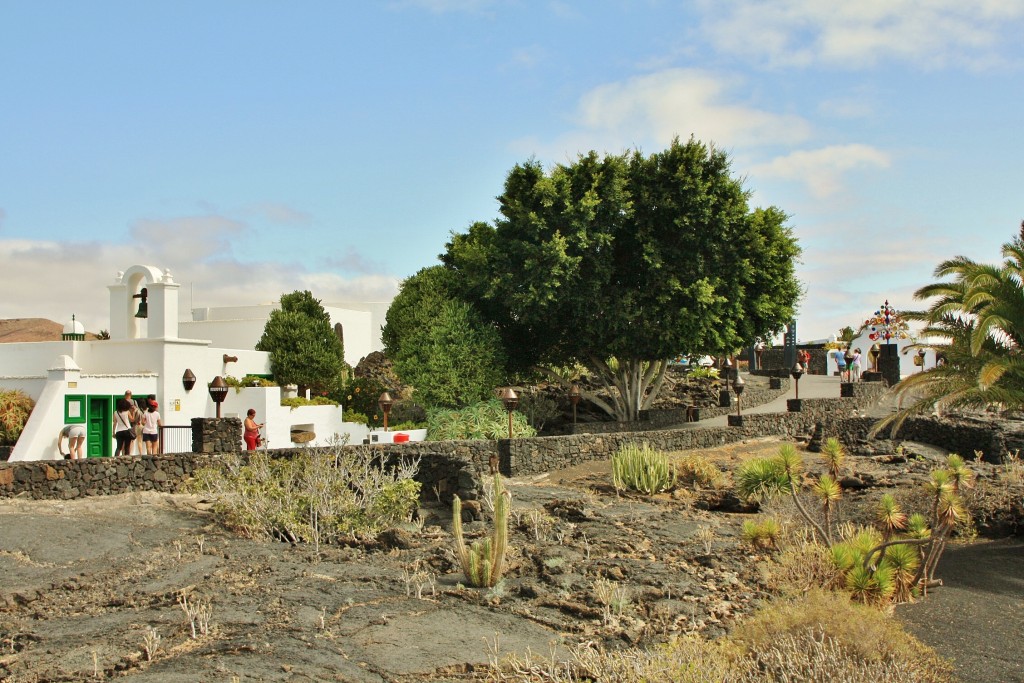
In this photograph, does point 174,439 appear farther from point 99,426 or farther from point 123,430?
point 123,430

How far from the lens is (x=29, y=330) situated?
44125 mm

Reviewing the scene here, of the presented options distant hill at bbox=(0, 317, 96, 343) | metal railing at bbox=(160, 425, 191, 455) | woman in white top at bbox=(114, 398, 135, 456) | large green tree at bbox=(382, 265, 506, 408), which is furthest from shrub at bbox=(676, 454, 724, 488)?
distant hill at bbox=(0, 317, 96, 343)

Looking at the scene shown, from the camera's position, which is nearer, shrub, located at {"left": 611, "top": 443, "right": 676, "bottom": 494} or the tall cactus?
the tall cactus

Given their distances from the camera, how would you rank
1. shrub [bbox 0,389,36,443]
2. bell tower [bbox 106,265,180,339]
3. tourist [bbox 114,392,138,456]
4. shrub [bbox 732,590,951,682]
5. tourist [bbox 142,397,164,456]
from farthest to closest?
bell tower [bbox 106,265,180,339], shrub [bbox 0,389,36,443], tourist [bbox 142,397,164,456], tourist [bbox 114,392,138,456], shrub [bbox 732,590,951,682]

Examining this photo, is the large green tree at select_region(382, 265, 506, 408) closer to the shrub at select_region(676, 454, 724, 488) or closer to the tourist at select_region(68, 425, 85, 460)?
the shrub at select_region(676, 454, 724, 488)

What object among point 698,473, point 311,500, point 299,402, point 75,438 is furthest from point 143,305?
point 698,473

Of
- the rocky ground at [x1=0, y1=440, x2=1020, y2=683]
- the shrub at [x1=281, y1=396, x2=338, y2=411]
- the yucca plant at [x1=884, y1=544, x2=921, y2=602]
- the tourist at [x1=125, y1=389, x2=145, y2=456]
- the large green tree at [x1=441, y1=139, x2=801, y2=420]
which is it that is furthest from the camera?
the shrub at [x1=281, y1=396, x2=338, y2=411]

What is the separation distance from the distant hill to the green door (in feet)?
70.5

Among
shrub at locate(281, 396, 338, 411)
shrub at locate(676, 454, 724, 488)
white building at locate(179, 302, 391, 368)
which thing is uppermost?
white building at locate(179, 302, 391, 368)

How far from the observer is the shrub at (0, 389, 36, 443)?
20.6 metres

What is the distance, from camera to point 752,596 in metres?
10.2

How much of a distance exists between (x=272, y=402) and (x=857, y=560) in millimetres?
18645

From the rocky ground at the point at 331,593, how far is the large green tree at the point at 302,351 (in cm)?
1750

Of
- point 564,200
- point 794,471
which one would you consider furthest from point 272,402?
point 794,471
